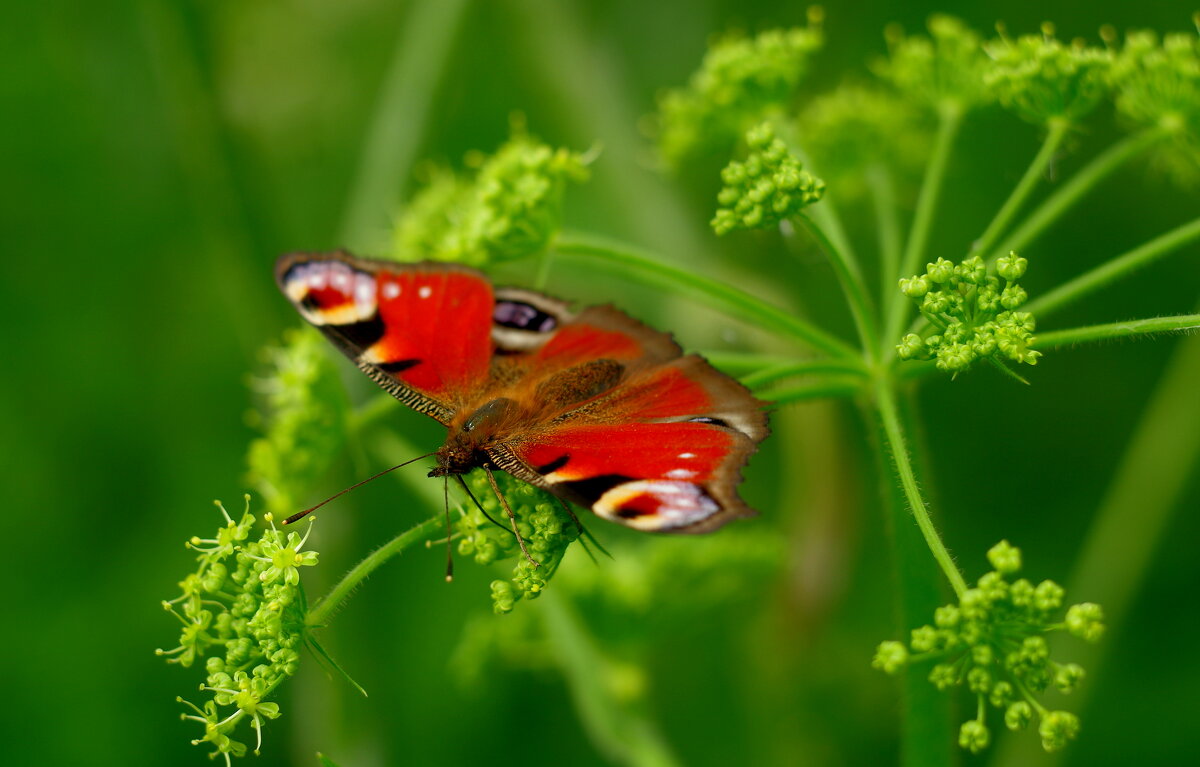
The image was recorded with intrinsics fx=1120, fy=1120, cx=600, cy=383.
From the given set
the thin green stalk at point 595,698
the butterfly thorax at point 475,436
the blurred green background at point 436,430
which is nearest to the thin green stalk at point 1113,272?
the blurred green background at point 436,430

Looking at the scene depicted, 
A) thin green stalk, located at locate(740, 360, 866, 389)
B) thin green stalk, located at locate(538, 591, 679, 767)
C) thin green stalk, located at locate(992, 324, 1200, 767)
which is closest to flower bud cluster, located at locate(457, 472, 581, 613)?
thin green stalk, located at locate(740, 360, 866, 389)

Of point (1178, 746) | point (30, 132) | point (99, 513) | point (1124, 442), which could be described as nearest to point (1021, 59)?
point (1124, 442)

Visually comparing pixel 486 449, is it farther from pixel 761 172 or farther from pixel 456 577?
pixel 456 577

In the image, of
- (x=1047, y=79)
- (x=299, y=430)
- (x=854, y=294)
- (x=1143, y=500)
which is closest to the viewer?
(x=854, y=294)

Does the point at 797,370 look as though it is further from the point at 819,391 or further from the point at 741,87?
the point at 741,87

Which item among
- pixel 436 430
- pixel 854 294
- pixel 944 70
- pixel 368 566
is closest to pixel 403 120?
pixel 436 430

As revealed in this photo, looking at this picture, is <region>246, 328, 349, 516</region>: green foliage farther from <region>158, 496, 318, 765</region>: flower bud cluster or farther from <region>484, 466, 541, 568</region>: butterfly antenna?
<region>484, 466, 541, 568</region>: butterfly antenna

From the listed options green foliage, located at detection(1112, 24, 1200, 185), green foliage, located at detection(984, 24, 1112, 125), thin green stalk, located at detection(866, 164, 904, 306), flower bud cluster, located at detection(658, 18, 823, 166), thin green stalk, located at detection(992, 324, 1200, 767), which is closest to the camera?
green foliage, located at detection(984, 24, 1112, 125)
